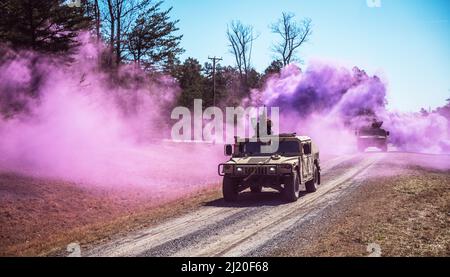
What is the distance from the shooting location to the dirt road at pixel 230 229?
25.8ft

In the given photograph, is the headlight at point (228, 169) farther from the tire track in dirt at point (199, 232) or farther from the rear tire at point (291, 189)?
the rear tire at point (291, 189)

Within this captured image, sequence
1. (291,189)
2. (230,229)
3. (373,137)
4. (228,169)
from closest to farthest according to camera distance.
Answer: (230,229) → (291,189) → (228,169) → (373,137)

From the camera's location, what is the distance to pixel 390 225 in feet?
29.2

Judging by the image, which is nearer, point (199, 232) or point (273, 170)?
point (199, 232)

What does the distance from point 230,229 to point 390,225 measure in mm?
3549

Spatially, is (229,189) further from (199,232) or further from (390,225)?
(390,225)

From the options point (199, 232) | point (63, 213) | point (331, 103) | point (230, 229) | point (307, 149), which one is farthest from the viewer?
point (331, 103)

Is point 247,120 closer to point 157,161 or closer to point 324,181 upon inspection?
point 157,161

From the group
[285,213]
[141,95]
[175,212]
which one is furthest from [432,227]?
[141,95]

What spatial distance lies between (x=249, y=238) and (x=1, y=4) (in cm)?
1934

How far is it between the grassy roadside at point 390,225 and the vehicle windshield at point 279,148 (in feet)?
7.92

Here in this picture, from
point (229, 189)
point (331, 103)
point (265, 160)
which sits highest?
point (331, 103)

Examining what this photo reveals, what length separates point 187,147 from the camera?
108ft

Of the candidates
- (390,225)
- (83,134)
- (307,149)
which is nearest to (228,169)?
(307,149)
